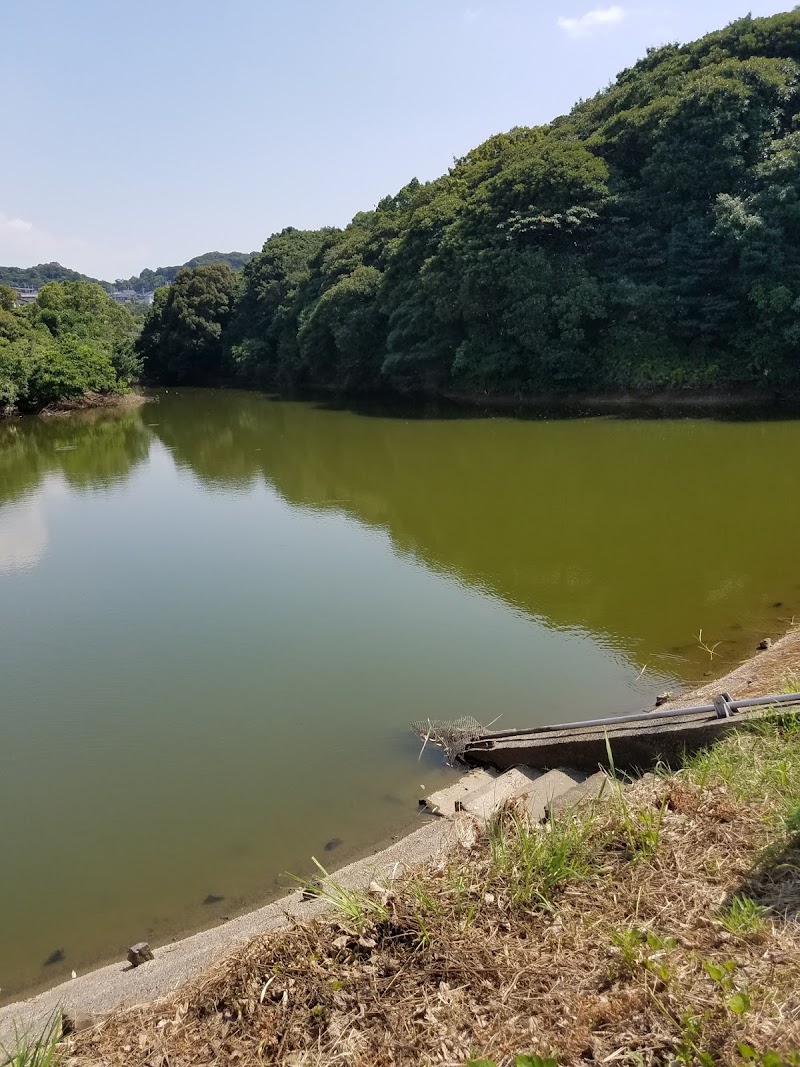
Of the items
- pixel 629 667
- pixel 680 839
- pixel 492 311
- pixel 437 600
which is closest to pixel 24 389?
pixel 492 311

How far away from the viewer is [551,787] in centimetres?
377

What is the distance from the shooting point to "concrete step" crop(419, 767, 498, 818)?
4031 millimetres

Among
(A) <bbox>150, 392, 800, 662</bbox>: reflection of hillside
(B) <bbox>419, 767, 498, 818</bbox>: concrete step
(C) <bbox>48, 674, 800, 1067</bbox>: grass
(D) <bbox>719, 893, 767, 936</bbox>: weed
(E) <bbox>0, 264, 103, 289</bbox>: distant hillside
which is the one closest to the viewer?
(C) <bbox>48, 674, 800, 1067</bbox>: grass

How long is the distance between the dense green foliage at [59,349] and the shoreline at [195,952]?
22.5m

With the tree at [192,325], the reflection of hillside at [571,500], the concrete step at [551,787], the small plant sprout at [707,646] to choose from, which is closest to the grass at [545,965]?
the concrete step at [551,787]

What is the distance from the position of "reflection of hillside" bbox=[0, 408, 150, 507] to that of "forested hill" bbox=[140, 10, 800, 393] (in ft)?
24.4

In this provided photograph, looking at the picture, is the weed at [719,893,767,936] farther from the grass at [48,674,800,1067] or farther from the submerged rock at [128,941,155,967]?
the submerged rock at [128,941,155,967]

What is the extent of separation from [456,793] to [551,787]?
652 mm

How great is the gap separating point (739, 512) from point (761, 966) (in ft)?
27.0

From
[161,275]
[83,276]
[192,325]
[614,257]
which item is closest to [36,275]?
[83,276]

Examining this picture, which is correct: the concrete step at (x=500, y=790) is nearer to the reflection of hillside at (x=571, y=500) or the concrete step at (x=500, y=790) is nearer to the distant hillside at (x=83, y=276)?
the reflection of hillside at (x=571, y=500)

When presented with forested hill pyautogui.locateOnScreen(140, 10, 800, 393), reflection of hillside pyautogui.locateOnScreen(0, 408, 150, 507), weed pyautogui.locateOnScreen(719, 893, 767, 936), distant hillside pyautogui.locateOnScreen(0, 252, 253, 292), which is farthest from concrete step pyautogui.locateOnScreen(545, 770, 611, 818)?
distant hillside pyautogui.locateOnScreen(0, 252, 253, 292)

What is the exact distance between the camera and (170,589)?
8.16 m

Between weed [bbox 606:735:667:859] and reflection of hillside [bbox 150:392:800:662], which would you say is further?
reflection of hillside [bbox 150:392:800:662]
